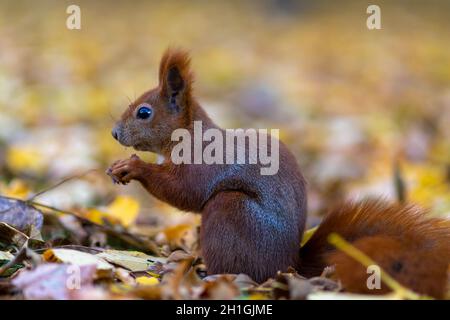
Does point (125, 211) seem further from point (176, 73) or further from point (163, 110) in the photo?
point (176, 73)

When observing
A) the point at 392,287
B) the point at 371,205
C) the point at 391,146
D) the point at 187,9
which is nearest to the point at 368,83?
the point at 391,146

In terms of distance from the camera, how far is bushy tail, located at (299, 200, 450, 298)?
88.4 inches

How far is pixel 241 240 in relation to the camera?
105 inches

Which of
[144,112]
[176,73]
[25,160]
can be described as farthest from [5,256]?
[25,160]

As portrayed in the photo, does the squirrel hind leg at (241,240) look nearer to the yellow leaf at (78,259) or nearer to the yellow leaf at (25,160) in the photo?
the yellow leaf at (78,259)

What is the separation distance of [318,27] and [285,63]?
2.43 meters

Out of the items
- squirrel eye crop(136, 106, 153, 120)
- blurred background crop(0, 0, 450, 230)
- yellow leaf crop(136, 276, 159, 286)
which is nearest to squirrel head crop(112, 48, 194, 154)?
squirrel eye crop(136, 106, 153, 120)

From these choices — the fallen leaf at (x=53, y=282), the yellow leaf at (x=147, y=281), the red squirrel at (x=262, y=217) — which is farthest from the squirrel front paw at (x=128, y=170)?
the fallen leaf at (x=53, y=282)

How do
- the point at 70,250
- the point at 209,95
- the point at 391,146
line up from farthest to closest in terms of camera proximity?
the point at 209,95, the point at 391,146, the point at 70,250

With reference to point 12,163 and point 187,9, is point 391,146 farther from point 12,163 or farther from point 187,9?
point 187,9

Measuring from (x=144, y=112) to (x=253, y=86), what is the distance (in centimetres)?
623

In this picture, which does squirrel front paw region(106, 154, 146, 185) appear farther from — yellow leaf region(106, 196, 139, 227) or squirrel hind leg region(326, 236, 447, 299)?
yellow leaf region(106, 196, 139, 227)
